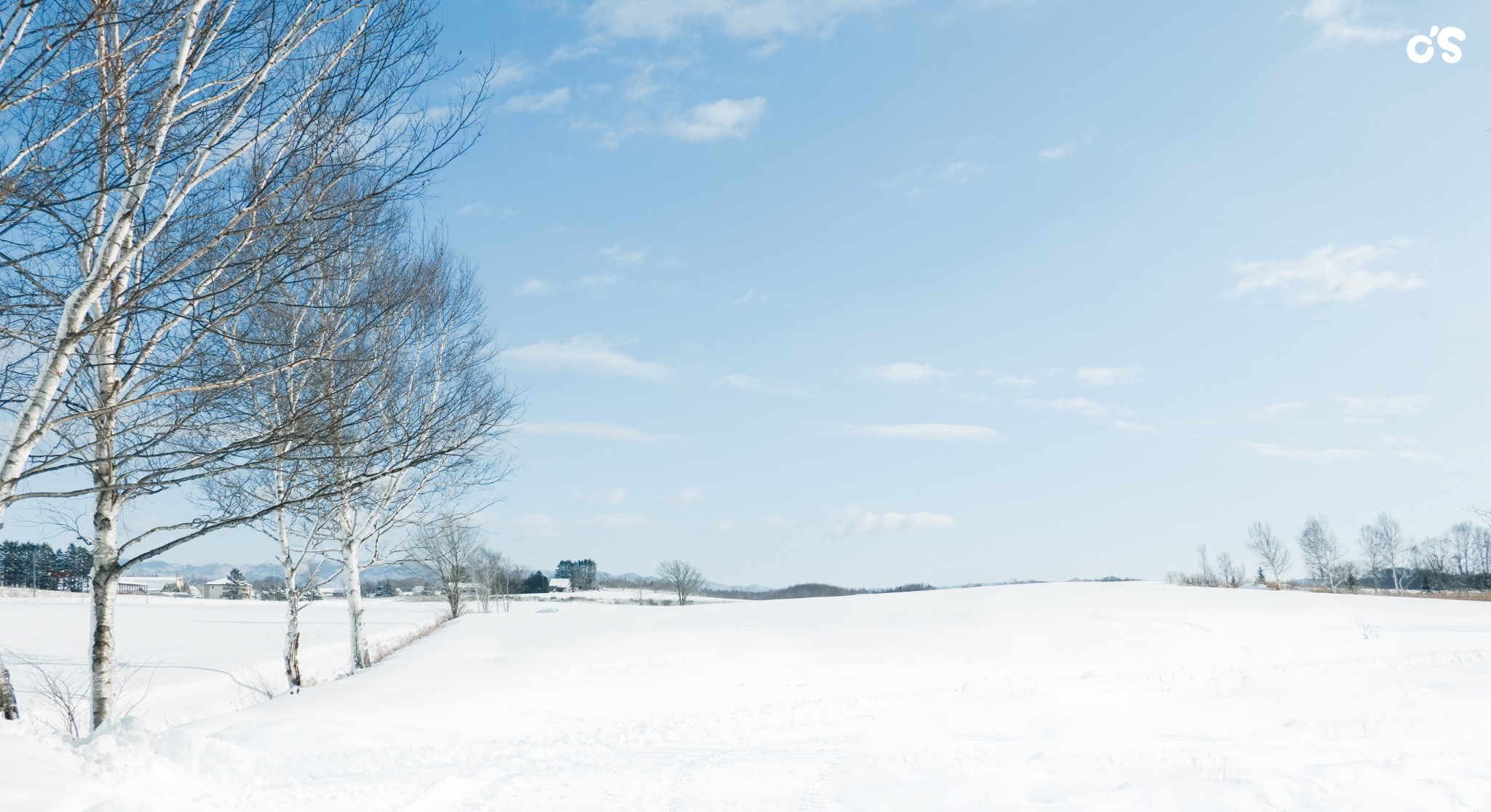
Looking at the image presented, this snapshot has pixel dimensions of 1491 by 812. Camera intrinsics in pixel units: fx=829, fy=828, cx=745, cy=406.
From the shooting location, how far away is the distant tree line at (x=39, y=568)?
3654 inches

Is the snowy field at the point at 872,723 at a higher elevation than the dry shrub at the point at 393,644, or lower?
higher

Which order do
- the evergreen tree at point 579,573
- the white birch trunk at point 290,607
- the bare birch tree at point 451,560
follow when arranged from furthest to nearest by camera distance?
the evergreen tree at point 579,573 < the bare birch tree at point 451,560 < the white birch trunk at point 290,607

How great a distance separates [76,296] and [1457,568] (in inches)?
3965

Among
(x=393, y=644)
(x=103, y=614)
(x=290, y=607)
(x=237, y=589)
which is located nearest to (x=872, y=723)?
(x=103, y=614)

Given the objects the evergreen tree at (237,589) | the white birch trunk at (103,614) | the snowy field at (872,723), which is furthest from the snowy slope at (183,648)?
the evergreen tree at (237,589)

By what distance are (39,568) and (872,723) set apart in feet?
393

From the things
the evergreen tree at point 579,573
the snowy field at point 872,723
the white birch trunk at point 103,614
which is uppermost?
the white birch trunk at point 103,614

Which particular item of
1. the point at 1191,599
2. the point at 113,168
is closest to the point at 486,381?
the point at 113,168

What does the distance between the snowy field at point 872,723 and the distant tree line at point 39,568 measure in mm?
98495

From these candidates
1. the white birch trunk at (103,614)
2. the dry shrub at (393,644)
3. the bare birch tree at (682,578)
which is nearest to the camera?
the white birch trunk at (103,614)

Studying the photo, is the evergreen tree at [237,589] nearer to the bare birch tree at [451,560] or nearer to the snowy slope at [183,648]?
the snowy slope at [183,648]

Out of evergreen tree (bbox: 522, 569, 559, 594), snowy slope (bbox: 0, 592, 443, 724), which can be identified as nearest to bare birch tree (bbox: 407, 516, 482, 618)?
snowy slope (bbox: 0, 592, 443, 724)

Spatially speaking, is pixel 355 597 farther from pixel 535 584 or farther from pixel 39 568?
pixel 39 568

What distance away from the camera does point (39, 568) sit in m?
95.2
